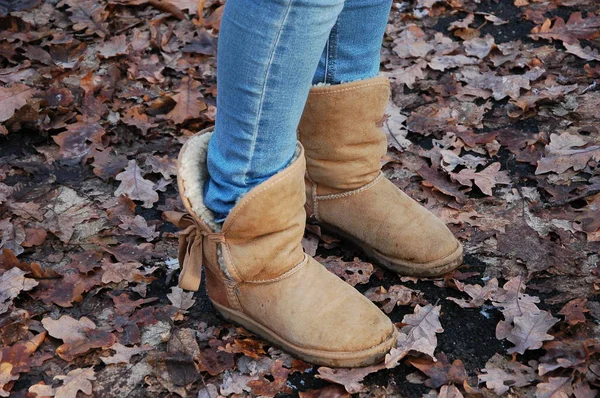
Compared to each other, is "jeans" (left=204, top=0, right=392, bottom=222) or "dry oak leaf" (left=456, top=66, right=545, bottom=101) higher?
"jeans" (left=204, top=0, right=392, bottom=222)

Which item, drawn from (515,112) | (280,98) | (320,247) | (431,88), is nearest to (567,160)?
(515,112)

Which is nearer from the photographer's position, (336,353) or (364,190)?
(336,353)

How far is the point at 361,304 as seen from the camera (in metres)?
2.00

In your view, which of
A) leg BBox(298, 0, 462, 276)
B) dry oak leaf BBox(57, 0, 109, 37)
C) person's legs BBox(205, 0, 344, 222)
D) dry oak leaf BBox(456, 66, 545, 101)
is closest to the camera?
person's legs BBox(205, 0, 344, 222)

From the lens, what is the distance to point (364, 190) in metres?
2.32

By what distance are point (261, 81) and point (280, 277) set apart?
62cm

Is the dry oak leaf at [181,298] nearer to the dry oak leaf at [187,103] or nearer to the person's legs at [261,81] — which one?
the person's legs at [261,81]

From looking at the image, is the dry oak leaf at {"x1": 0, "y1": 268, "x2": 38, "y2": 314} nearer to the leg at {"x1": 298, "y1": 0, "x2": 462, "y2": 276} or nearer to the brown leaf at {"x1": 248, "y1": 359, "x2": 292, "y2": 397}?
the brown leaf at {"x1": 248, "y1": 359, "x2": 292, "y2": 397}

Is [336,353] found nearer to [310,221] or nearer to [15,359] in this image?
[310,221]

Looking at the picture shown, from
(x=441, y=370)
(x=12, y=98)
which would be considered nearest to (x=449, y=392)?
(x=441, y=370)

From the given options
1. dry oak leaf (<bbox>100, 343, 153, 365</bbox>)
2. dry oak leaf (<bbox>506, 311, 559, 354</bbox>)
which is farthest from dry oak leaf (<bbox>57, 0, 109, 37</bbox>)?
dry oak leaf (<bbox>506, 311, 559, 354</bbox>)

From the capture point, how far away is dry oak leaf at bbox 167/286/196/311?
223 centimetres

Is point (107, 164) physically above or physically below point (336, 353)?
below

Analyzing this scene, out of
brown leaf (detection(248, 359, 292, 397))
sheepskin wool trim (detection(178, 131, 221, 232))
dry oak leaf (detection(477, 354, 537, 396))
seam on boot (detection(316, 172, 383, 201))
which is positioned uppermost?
sheepskin wool trim (detection(178, 131, 221, 232))
